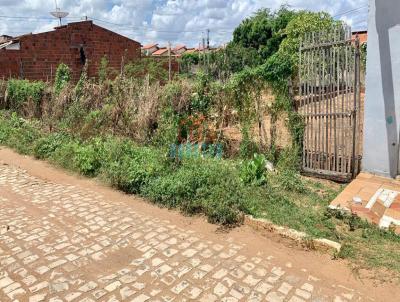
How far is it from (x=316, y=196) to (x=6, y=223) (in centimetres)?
455

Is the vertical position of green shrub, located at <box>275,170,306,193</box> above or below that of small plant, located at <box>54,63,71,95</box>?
below

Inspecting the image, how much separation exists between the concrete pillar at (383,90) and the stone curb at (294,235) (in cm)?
245

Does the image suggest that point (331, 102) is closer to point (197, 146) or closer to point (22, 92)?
point (197, 146)

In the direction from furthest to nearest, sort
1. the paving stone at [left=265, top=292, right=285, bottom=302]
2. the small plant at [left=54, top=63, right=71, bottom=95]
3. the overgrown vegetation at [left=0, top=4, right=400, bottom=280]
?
the small plant at [left=54, top=63, right=71, bottom=95] < the overgrown vegetation at [left=0, top=4, right=400, bottom=280] < the paving stone at [left=265, top=292, right=285, bottom=302]

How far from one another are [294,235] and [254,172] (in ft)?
5.70

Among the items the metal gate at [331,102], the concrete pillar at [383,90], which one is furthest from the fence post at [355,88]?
the concrete pillar at [383,90]

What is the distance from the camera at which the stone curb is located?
409 centimetres

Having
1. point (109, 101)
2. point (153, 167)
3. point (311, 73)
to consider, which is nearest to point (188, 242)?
point (153, 167)

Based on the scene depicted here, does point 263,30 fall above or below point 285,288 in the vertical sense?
above

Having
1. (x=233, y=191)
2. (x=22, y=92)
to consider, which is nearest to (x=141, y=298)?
(x=233, y=191)

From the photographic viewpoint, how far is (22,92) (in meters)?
12.2

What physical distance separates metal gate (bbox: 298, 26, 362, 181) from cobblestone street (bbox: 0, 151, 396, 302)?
268 cm

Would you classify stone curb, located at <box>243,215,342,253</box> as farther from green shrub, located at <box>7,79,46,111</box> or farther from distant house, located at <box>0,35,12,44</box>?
distant house, located at <box>0,35,12,44</box>

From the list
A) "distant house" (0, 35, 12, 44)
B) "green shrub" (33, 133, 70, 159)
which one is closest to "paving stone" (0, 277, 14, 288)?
"green shrub" (33, 133, 70, 159)
